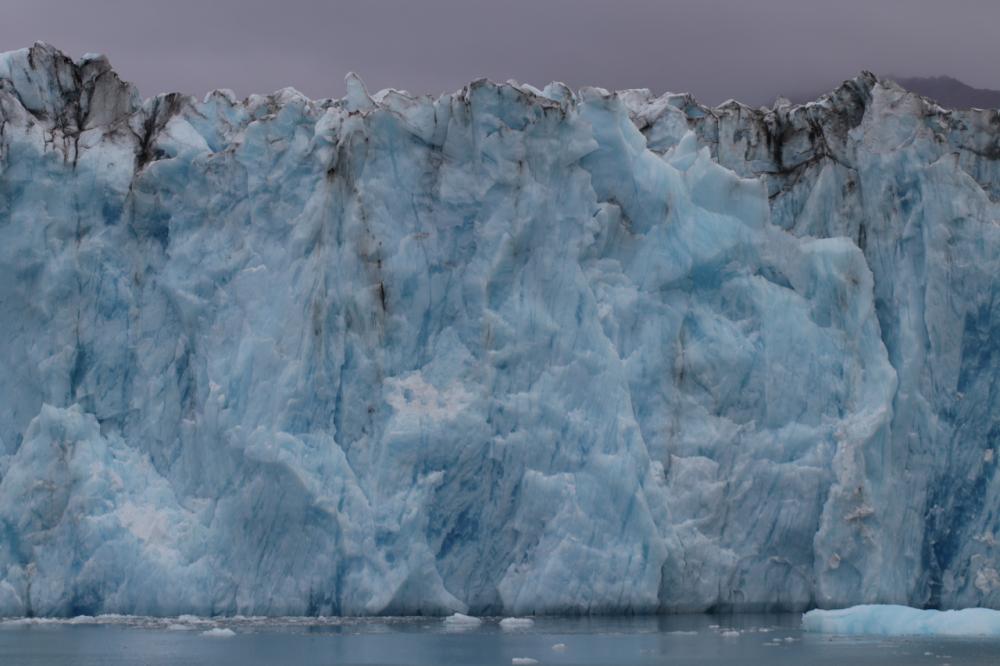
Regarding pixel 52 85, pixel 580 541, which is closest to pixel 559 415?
pixel 580 541

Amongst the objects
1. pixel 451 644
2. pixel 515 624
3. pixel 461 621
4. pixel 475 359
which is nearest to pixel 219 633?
pixel 451 644

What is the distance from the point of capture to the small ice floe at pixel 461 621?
17.5 m

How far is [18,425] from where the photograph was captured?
62.0 feet

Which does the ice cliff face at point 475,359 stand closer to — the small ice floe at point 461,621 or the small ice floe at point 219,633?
the small ice floe at point 461,621

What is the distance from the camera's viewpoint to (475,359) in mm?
18812

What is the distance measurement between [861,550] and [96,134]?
10.6 metres

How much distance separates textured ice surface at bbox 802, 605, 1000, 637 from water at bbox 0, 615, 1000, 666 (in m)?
0.21

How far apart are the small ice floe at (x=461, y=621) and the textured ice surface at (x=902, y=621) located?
3667mm

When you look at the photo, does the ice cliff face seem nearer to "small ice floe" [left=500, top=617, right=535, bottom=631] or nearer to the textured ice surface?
"small ice floe" [left=500, top=617, right=535, bottom=631]

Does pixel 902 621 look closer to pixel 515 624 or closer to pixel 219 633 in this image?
pixel 515 624

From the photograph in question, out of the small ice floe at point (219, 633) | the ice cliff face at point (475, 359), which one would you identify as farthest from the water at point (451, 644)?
the ice cliff face at point (475, 359)

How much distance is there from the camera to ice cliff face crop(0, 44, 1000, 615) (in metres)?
18.2

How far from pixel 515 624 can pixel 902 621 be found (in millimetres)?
4260

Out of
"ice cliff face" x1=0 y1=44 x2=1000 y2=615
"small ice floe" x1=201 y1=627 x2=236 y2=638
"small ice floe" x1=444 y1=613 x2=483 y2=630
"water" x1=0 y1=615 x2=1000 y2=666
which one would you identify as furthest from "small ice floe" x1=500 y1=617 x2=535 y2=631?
"small ice floe" x1=201 y1=627 x2=236 y2=638
